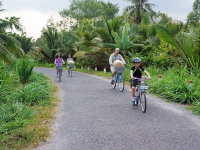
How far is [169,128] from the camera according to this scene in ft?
18.6

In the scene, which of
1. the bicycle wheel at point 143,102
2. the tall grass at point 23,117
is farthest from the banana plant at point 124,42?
the bicycle wheel at point 143,102

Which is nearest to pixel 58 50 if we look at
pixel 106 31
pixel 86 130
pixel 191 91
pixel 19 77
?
pixel 106 31

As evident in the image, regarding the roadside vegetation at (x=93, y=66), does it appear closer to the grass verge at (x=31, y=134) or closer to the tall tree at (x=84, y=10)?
the grass verge at (x=31, y=134)

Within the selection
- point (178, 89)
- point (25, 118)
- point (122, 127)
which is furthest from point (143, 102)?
point (25, 118)

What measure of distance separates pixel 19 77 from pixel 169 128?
7.86 meters

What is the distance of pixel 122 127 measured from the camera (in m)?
5.74

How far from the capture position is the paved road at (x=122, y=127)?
185 inches

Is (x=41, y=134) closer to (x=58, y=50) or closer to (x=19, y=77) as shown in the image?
(x=19, y=77)

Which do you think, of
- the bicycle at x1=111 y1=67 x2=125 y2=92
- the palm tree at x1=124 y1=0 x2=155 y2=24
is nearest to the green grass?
the bicycle at x1=111 y1=67 x2=125 y2=92

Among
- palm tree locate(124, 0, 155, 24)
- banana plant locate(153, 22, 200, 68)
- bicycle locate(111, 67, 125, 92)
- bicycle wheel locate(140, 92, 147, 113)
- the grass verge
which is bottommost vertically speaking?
the grass verge

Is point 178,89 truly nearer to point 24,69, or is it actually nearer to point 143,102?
point 143,102

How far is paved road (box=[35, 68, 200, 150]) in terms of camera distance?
4.70 m

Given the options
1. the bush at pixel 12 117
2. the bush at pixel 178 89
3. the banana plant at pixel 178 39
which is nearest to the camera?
the bush at pixel 12 117

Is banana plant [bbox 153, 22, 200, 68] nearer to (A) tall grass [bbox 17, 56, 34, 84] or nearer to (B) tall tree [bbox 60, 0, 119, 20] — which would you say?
(A) tall grass [bbox 17, 56, 34, 84]
